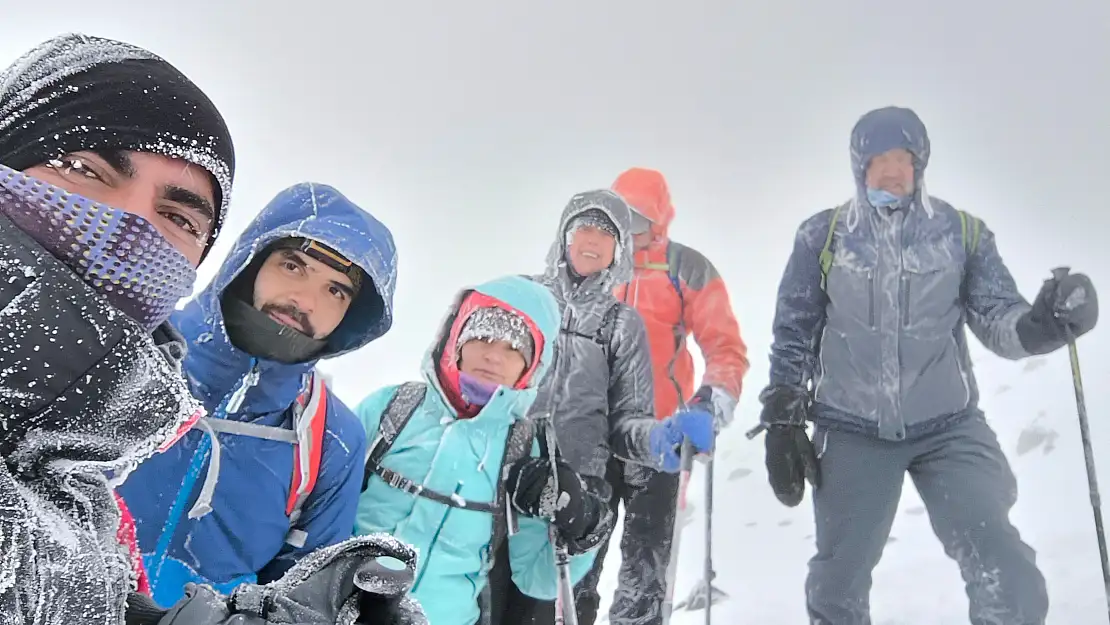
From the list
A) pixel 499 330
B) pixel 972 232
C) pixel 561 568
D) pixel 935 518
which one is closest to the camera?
pixel 561 568

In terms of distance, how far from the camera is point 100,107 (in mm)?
913

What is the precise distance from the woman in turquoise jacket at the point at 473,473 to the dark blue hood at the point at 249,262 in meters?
0.58

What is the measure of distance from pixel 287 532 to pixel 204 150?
3.07 feet

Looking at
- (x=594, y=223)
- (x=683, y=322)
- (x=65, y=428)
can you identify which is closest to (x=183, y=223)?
(x=65, y=428)

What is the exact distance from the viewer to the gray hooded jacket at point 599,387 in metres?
3.28

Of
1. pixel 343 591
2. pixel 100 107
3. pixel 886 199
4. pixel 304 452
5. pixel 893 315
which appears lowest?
pixel 343 591

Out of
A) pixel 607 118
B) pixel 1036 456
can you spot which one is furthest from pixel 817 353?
pixel 607 118

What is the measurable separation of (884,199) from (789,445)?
1183 millimetres

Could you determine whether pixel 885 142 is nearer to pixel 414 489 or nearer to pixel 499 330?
pixel 499 330

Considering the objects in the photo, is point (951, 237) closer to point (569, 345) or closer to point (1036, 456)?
point (569, 345)

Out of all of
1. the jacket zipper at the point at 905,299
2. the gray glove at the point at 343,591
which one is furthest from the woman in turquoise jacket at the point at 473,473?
the jacket zipper at the point at 905,299

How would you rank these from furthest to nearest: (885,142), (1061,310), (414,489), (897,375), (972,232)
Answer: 1. (885,142)
2. (972,232)
3. (897,375)
4. (1061,310)
5. (414,489)

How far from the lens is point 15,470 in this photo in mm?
613

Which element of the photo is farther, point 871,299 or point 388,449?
point 871,299
